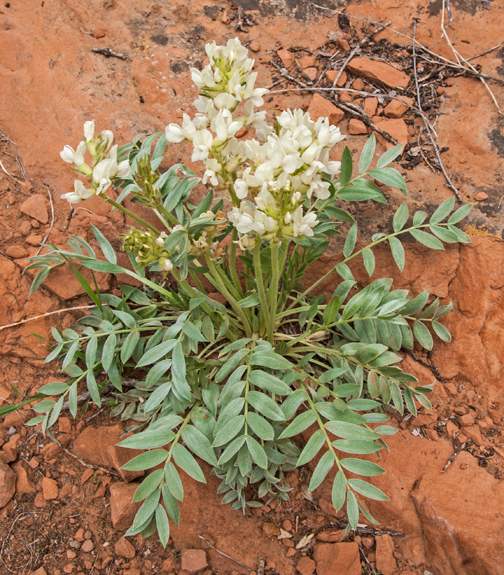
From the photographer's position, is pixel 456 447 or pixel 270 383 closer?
pixel 270 383

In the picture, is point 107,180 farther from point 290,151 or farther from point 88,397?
point 88,397

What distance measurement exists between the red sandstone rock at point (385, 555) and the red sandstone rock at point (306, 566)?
0.91 feet

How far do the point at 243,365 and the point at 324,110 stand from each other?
188 cm

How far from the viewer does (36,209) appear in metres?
2.57

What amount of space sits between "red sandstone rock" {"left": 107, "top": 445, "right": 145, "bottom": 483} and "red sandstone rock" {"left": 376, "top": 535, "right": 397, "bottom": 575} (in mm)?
1112

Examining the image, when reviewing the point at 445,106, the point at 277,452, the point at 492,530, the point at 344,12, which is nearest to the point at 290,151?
the point at 277,452

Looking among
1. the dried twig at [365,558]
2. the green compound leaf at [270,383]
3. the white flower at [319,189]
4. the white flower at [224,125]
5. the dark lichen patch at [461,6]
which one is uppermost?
the dark lichen patch at [461,6]

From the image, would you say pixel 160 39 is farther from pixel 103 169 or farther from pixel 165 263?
pixel 165 263

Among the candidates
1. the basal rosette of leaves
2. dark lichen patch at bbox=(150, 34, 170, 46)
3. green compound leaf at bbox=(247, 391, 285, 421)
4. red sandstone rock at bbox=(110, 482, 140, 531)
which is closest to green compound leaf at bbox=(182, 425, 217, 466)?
the basal rosette of leaves

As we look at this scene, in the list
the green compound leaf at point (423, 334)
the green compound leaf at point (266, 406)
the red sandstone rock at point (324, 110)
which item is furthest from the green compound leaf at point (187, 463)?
the red sandstone rock at point (324, 110)

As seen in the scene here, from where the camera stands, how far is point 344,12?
3422 millimetres

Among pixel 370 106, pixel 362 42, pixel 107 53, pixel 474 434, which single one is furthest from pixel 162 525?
pixel 362 42

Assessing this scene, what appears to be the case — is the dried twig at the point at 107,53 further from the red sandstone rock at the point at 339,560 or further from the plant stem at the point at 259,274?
the red sandstone rock at the point at 339,560

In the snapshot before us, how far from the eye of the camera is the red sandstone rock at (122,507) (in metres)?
1.98
